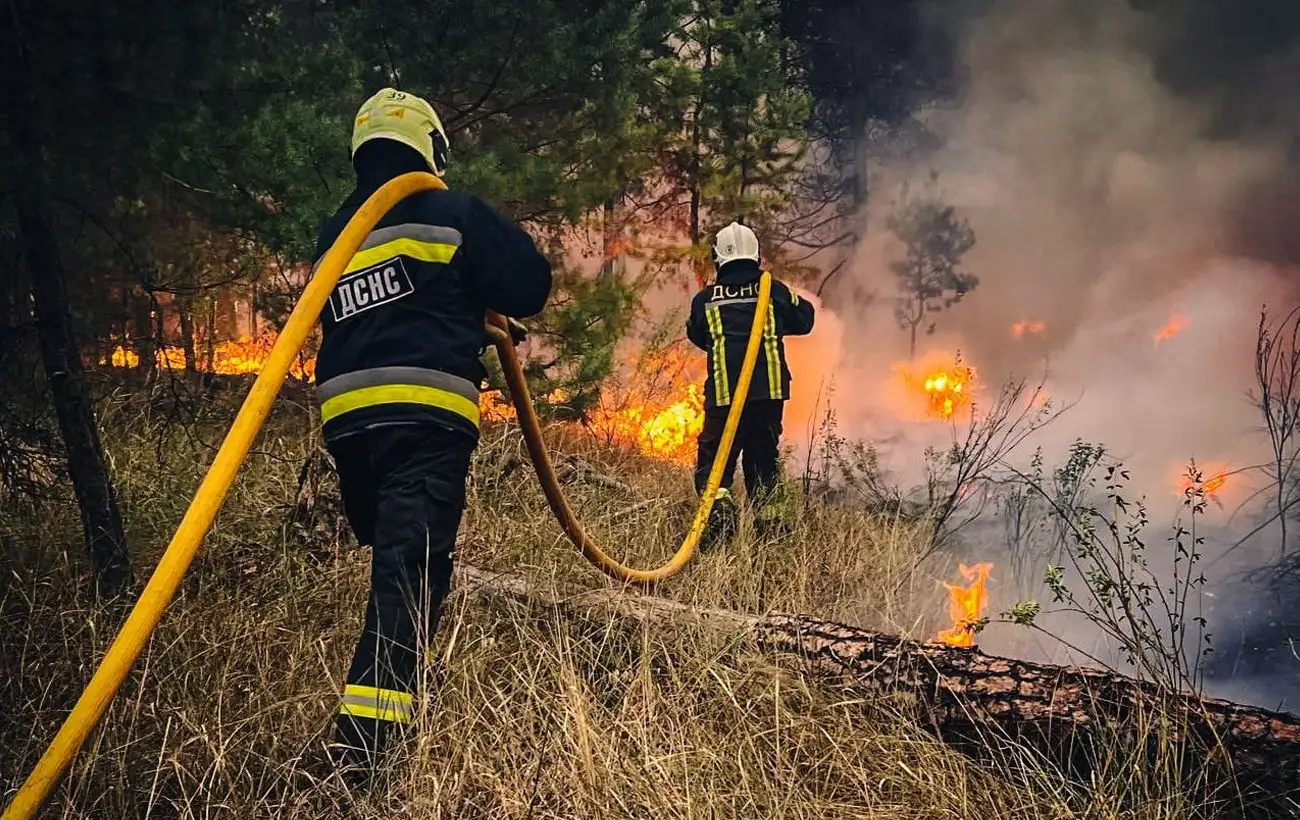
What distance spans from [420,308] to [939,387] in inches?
313

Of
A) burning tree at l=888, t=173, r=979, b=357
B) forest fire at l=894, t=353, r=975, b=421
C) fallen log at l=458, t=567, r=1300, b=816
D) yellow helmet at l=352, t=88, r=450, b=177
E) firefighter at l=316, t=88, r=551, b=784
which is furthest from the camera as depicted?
burning tree at l=888, t=173, r=979, b=357

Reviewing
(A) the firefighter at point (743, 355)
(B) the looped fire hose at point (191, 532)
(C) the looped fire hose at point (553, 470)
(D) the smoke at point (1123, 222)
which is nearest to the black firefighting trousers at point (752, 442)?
(A) the firefighter at point (743, 355)

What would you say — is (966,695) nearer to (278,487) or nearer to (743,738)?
(743,738)

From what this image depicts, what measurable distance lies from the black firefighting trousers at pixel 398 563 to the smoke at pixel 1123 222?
5.92m

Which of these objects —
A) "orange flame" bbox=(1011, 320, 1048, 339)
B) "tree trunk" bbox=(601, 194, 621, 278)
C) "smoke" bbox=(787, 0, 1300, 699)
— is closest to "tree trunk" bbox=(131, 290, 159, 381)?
"tree trunk" bbox=(601, 194, 621, 278)

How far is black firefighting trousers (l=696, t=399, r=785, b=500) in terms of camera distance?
5941 millimetres

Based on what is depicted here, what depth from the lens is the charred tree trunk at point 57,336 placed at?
315 centimetres

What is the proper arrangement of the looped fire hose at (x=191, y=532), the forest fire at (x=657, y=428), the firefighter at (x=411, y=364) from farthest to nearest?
the forest fire at (x=657, y=428) → the firefighter at (x=411, y=364) → the looped fire hose at (x=191, y=532)

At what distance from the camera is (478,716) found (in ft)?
7.94

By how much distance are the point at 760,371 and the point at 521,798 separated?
399cm

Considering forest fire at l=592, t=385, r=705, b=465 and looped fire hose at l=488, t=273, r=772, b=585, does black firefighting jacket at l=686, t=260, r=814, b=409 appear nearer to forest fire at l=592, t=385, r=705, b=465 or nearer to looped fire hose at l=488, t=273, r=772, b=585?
looped fire hose at l=488, t=273, r=772, b=585

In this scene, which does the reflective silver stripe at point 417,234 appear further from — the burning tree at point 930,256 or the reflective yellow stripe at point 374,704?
the burning tree at point 930,256


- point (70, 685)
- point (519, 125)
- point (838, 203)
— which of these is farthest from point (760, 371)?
point (838, 203)

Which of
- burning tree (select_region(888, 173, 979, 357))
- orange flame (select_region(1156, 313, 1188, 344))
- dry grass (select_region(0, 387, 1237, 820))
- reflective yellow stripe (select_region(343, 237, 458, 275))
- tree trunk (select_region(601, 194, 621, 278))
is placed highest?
burning tree (select_region(888, 173, 979, 357))
